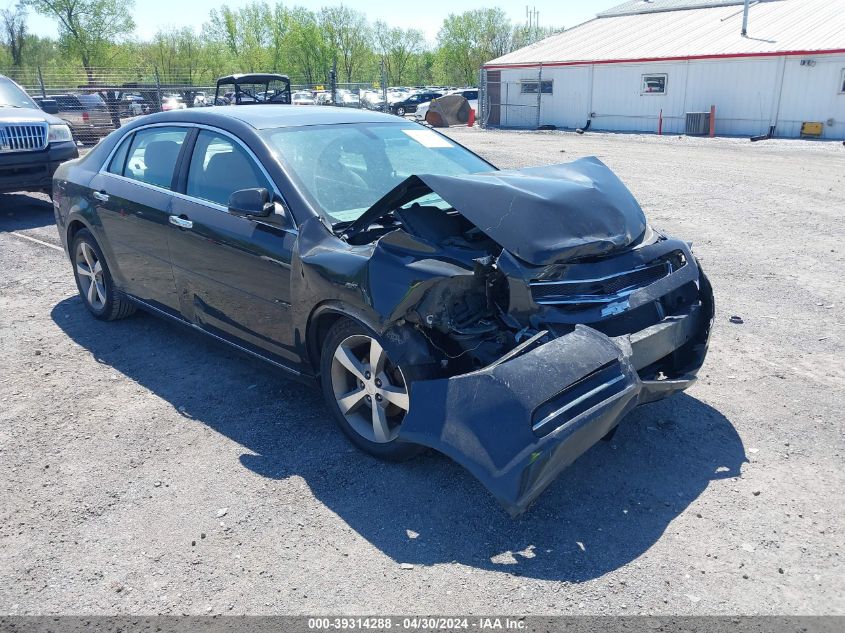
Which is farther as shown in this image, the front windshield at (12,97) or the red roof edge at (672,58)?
the red roof edge at (672,58)

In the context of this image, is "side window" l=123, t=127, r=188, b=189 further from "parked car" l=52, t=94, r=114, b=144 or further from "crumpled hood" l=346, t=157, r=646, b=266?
"parked car" l=52, t=94, r=114, b=144

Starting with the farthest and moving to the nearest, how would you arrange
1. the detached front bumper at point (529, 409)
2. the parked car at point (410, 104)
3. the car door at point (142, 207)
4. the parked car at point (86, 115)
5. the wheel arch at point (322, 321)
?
the parked car at point (410, 104), the parked car at point (86, 115), the car door at point (142, 207), the wheel arch at point (322, 321), the detached front bumper at point (529, 409)

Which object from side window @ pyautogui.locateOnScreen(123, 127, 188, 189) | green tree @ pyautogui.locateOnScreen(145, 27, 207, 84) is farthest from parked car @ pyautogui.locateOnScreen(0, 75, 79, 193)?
green tree @ pyautogui.locateOnScreen(145, 27, 207, 84)

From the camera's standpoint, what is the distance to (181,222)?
4.58 metres

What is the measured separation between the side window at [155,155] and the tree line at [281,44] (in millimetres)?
55997

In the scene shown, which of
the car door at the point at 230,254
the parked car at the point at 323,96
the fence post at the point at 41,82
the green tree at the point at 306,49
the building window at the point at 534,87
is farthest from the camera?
the green tree at the point at 306,49

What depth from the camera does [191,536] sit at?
318 cm

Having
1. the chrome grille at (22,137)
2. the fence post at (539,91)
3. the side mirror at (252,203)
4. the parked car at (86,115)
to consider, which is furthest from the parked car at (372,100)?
the side mirror at (252,203)

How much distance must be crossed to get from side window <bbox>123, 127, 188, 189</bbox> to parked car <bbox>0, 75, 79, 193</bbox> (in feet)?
19.2

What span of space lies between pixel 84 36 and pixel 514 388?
66945mm

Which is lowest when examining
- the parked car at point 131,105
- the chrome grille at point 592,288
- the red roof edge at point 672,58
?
the chrome grille at point 592,288

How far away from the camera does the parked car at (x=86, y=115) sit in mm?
19188

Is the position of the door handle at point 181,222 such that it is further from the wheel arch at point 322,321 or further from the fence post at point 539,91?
the fence post at point 539,91

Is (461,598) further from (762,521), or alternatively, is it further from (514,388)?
(762,521)
